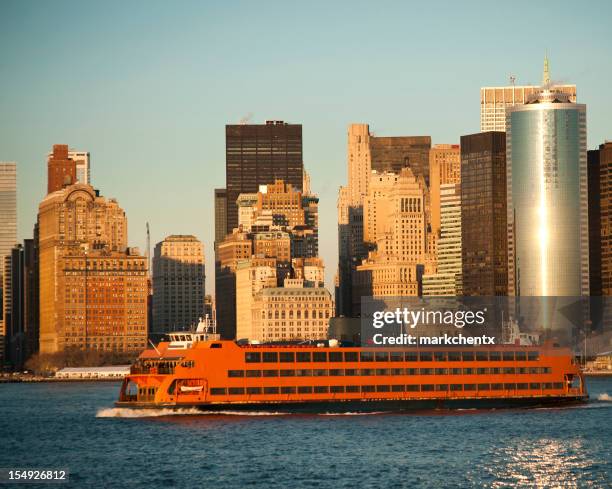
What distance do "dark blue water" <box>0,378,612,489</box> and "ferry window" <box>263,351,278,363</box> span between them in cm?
444

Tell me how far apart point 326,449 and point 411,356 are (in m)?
26.2

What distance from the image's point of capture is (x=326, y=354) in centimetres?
12312

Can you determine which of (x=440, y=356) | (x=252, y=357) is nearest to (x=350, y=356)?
(x=440, y=356)

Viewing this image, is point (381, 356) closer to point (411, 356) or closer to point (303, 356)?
point (411, 356)

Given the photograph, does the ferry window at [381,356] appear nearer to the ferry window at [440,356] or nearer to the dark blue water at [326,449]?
the ferry window at [440,356]

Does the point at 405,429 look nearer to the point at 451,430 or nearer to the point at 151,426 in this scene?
the point at 451,430

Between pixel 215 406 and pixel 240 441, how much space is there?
15.4 metres

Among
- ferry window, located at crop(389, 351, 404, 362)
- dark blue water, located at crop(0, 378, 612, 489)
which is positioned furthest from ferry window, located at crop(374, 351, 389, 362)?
dark blue water, located at crop(0, 378, 612, 489)

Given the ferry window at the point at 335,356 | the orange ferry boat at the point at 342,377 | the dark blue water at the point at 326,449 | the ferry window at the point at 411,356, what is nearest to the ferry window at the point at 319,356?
the orange ferry boat at the point at 342,377

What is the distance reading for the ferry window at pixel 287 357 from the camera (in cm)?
12219

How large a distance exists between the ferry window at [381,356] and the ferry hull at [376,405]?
10.7ft

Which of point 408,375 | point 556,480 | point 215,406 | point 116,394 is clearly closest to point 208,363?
point 215,406

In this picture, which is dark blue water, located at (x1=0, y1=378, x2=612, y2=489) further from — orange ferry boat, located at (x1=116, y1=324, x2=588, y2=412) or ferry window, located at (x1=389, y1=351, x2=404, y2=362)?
ferry window, located at (x1=389, y1=351, x2=404, y2=362)

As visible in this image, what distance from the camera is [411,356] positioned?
125062 millimetres
